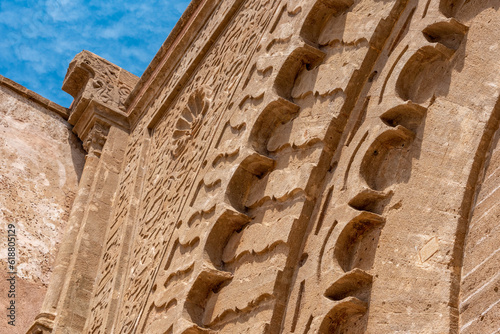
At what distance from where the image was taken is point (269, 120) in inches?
141

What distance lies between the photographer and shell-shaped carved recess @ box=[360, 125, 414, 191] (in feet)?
8.96

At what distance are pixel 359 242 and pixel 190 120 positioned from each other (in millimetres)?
3043

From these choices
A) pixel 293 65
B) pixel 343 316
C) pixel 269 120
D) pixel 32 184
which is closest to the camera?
pixel 343 316

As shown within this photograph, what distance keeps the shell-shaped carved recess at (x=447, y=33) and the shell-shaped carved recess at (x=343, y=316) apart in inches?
42.2

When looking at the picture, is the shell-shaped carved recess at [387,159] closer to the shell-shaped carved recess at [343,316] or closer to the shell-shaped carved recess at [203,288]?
the shell-shaped carved recess at [343,316]

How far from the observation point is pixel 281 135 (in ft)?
11.4

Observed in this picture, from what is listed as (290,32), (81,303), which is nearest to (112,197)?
(81,303)

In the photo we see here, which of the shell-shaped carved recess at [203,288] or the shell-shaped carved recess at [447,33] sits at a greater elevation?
the shell-shaped carved recess at [447,33]

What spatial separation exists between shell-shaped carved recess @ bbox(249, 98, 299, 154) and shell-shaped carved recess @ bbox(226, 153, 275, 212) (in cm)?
9

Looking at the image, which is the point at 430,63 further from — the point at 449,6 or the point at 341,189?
the point at 341,189

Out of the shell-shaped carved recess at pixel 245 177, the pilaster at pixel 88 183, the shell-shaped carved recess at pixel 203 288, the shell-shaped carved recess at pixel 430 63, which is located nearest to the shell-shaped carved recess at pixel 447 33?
the shell-shaped carved recess at pixel 430 63

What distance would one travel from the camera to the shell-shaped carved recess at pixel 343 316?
2.45 m

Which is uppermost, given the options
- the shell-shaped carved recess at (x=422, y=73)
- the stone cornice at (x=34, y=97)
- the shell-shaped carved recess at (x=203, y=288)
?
the stone cornice at (x=34, y=97)

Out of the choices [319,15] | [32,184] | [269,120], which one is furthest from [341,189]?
[32,184]
